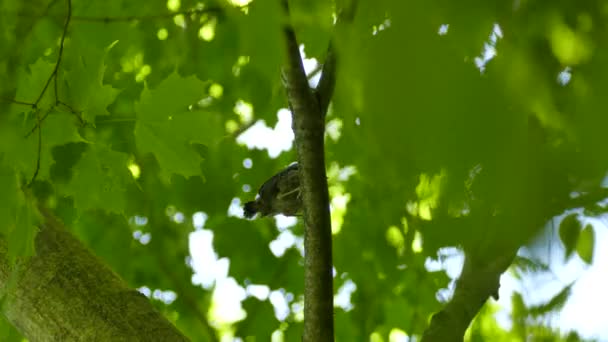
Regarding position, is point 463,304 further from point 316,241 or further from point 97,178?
point 97,178

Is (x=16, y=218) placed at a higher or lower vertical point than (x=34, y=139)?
lower

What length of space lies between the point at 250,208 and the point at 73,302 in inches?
19.5

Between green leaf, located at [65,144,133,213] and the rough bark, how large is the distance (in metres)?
0.10

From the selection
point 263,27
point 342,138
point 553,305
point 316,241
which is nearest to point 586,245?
point 553,305

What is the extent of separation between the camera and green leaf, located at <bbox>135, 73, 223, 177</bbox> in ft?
5.08

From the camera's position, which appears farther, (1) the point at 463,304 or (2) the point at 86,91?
(1) the point at 463,304

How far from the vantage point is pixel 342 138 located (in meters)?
2.46

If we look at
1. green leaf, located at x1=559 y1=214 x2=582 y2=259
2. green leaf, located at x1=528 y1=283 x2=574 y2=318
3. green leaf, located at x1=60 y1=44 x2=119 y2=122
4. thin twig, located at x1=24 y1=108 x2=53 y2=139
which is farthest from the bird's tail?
green leaf, located at x1=528 y1=283 x2=574 y2=318

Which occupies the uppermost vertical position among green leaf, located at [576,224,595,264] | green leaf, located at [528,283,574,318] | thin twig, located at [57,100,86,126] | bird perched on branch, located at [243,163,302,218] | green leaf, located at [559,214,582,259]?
bird perched on branch, located at [243,163,302,218]

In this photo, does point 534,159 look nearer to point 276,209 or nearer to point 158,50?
point 276,209

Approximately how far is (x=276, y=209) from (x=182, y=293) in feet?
2.95

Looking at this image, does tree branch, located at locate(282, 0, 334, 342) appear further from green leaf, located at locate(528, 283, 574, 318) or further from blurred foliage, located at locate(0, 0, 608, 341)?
green leaf, located at locate(528, 283, 574, 318)

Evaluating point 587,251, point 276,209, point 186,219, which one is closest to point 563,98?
point 587,251

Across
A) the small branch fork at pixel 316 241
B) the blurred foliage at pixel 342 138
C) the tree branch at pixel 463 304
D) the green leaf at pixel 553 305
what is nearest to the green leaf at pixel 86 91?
the blurred foliage at pixel 342 138
